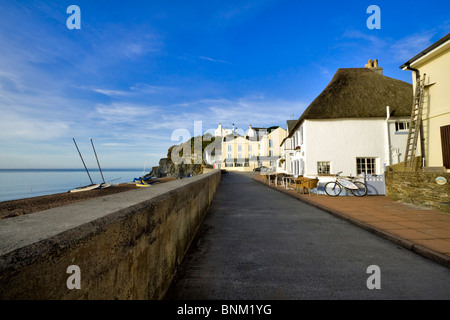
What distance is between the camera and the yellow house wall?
420 inches

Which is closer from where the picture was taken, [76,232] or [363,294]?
[76,232]

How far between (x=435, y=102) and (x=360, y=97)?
25.0 feet

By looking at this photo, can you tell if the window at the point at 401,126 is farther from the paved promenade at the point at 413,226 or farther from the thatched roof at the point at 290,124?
the thatched roof at the point at 290,124

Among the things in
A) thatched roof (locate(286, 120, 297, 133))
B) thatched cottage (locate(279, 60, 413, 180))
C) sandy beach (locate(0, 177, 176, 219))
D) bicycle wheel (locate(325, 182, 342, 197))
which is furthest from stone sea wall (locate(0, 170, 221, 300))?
thatched roof (locate(286, 120, 297, 133))

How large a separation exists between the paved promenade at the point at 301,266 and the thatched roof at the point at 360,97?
1272cm

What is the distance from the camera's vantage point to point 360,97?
60.9 feet

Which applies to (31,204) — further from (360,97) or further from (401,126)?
(401,126)

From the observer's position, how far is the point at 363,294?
3.08 m

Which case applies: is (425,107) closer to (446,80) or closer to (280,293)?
(446,80)

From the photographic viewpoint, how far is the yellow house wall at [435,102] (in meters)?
10.7

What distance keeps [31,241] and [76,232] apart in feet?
0.79
